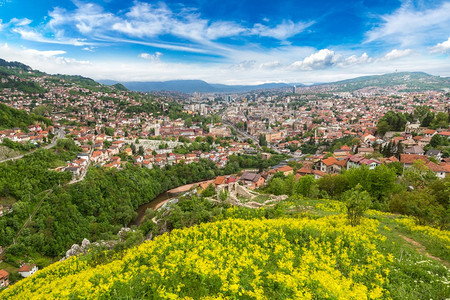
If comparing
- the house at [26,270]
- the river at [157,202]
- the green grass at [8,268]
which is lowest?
the river at [157,202]

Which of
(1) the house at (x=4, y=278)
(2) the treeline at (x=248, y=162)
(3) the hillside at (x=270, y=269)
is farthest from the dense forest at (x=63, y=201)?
(3) the hillside at (x=270, y=269)

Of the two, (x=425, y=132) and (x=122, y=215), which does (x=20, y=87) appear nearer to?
(x=122, y=215)

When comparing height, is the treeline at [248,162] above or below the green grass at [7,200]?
below

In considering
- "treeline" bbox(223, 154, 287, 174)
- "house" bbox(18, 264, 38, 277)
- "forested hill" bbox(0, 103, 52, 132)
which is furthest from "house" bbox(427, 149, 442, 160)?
"forested hill" bbox(0, 103, 52, 132)

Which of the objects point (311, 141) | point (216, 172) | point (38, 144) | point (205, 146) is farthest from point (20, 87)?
point (311, 141)

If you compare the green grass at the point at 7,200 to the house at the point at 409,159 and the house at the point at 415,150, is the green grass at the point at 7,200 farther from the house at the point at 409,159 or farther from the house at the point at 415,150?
the house at the point at 415,150

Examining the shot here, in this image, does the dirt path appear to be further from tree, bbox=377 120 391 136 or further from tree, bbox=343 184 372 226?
tree, bbox=377 120 391 136

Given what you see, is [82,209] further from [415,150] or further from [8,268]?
[415,150]
